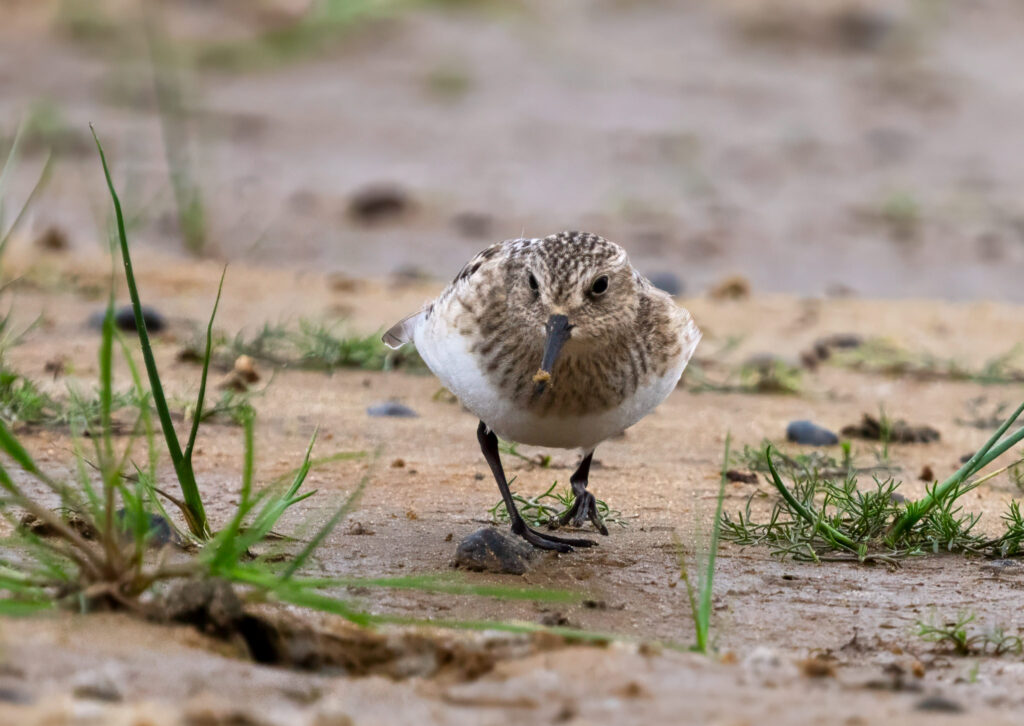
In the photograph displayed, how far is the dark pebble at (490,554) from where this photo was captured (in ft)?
13.2

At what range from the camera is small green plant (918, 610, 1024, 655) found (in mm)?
3414

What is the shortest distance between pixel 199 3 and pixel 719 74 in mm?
5745

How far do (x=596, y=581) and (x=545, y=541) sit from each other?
363 millimetres

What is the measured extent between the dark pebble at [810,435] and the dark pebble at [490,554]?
6.78ft

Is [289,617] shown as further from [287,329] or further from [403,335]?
[287,329]

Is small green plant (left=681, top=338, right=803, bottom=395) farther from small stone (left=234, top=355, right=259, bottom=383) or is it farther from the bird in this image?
the bird

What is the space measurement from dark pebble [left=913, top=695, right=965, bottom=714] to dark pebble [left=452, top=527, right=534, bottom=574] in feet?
4.61

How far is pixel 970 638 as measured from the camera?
3457mm

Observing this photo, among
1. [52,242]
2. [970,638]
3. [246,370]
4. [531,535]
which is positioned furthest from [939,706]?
[52,242]

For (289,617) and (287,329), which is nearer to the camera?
(289,617)

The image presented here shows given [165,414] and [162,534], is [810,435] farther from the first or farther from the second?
[165,414]

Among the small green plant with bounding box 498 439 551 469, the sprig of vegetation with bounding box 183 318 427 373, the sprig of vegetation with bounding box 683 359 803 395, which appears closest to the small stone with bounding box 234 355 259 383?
the sprig of vegetation with bounding box 183 318 427 373

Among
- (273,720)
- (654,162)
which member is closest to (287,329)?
(273,720)

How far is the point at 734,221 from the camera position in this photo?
38.5 ft
